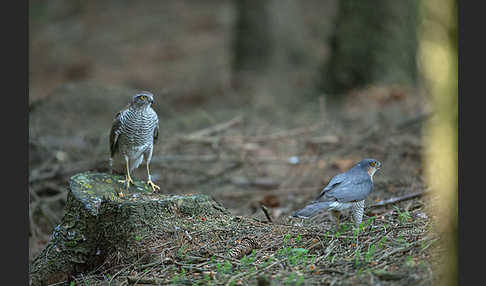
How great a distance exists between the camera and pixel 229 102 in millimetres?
11297

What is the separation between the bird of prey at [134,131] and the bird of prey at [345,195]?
5.29 ft

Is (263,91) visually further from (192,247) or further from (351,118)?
(192,247)

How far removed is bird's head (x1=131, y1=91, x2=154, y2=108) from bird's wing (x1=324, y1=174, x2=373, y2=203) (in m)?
1.80

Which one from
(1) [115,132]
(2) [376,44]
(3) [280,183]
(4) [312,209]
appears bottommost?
(3) [280,183]

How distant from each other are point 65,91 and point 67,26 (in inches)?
506

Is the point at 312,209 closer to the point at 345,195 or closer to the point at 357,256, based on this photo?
the point at 345,195

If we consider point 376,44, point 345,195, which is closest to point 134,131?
point 345,195

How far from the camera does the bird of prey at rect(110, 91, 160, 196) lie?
15.3 feet

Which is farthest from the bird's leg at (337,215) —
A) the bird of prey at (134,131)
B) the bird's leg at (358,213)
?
the bird of prey at (134,131)

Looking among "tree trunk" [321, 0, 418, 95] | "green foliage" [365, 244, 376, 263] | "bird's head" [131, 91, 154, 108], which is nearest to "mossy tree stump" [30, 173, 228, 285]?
"bird's head" [131, 91, 154, 108]

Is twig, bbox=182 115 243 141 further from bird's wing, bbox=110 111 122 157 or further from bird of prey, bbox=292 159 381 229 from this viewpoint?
bird of prey, bbox=292 159 381 229

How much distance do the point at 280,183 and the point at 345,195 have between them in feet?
10.4

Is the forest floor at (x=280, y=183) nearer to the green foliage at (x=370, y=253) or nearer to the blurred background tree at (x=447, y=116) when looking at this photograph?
the green foliage at (x=370, y=253)

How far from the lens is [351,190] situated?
12.8 feet
